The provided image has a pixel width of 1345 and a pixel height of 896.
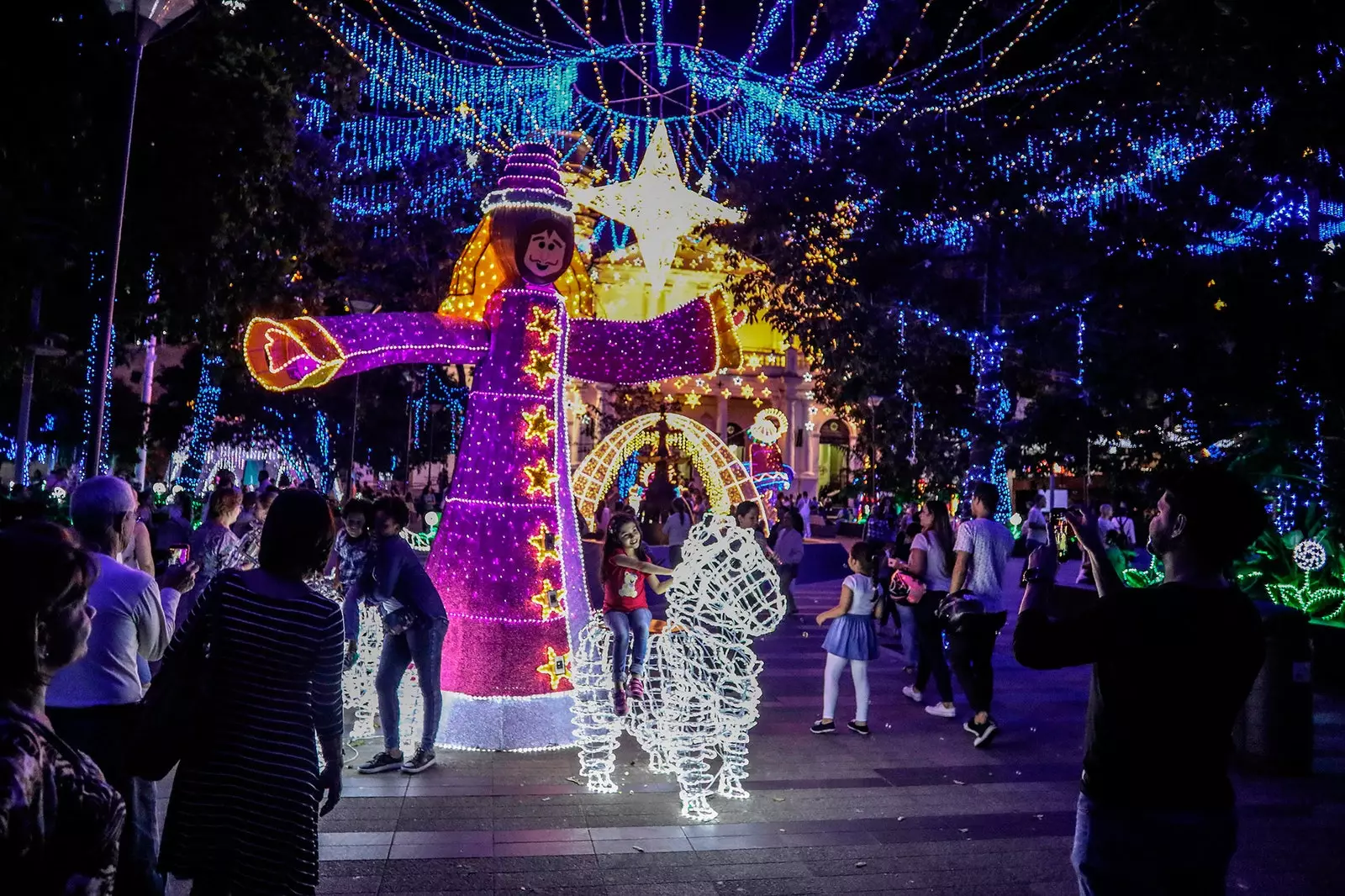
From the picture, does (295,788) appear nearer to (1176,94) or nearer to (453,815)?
(453,815)

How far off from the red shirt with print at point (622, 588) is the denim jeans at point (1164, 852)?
16.8 feet

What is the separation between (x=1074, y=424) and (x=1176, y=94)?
3.43 m

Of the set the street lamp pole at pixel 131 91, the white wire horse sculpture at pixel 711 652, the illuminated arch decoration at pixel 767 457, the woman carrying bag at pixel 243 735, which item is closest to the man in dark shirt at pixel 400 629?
the white wire horse sculpture at pixel 711 652

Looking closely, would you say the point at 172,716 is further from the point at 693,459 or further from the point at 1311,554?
the point at 1311,554

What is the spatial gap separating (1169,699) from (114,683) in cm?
304

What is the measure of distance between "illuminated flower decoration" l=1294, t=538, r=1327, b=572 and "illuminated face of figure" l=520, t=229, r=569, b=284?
26.3 feet

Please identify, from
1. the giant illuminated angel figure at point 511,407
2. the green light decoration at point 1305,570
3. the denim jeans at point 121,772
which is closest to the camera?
the denim jeans at point 121,772

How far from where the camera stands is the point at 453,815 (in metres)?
5.18

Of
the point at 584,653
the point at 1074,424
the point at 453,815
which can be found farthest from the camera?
the point at 1074,424

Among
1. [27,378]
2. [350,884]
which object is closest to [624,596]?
[350,884]

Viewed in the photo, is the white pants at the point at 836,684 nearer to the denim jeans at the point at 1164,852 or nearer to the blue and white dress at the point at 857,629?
the blue and white dress at the point at 857,629

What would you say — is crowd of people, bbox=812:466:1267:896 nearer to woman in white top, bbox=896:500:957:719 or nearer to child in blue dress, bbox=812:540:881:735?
child in blue dress, bbox=812:540:881:735

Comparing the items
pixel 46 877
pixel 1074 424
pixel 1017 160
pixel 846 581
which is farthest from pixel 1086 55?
pixel 46 877

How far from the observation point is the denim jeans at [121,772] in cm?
326
